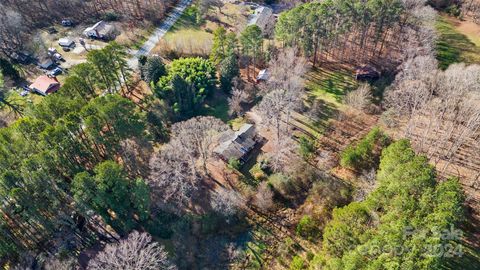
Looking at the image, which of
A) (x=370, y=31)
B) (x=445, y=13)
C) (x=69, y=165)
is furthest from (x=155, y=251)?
(x=445, y=13)

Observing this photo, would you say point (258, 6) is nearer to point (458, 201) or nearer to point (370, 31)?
point (370, 31)

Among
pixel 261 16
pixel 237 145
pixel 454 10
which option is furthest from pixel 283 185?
pixel 454 10

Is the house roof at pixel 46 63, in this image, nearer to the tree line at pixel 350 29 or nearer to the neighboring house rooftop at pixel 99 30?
the neighboring house rooftop at pixel 99 30

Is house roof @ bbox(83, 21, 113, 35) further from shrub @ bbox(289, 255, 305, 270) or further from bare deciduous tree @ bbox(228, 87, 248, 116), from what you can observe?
shrub @ bbox(289, 255, 305, 270)

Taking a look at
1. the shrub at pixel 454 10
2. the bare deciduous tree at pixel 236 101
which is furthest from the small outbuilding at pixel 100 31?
the shrub at pixel 454 10

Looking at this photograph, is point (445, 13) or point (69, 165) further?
point (445, 13)

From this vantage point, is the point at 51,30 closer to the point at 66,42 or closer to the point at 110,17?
the point at 66,42

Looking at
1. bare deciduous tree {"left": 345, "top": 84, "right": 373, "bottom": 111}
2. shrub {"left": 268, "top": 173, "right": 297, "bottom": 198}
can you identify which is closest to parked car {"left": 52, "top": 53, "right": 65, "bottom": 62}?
shrub {"left": 268, "top": 173, "right": 297, "bottom": 198}
